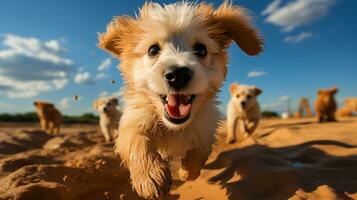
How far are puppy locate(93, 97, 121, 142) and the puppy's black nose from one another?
8.25 m

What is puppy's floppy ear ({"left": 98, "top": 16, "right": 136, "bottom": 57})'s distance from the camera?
15.1 ft

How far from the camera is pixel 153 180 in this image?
3301 millimetres

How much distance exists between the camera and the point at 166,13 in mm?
4098

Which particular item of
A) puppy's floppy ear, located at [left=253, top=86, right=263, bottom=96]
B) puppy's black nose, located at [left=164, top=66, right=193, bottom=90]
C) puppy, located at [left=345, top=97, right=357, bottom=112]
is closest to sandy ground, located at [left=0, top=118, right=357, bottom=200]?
puppy's black nose, located at [left=164, top=66, right=193, bottom=90]

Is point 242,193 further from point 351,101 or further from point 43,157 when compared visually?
point 351,101

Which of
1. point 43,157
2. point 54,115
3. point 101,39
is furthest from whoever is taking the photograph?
point 54,115

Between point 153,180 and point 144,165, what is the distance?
0.22 m

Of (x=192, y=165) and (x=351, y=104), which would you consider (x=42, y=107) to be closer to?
(x=192, y=165)

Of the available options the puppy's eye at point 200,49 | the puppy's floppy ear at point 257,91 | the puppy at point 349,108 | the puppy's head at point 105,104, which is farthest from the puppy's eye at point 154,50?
the puppy at point 349,108

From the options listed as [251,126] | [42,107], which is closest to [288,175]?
[251,126]

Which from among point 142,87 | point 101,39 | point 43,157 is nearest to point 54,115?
point 43,157

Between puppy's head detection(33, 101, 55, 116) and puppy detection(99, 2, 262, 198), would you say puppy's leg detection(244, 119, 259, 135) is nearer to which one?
puppy detection(99, 2, 262, 198)

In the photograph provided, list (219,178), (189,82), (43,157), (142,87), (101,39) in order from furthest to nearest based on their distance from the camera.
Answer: (43,157), (101,39), (219,178), (142,87), (189,82)

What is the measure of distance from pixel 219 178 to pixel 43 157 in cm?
325
